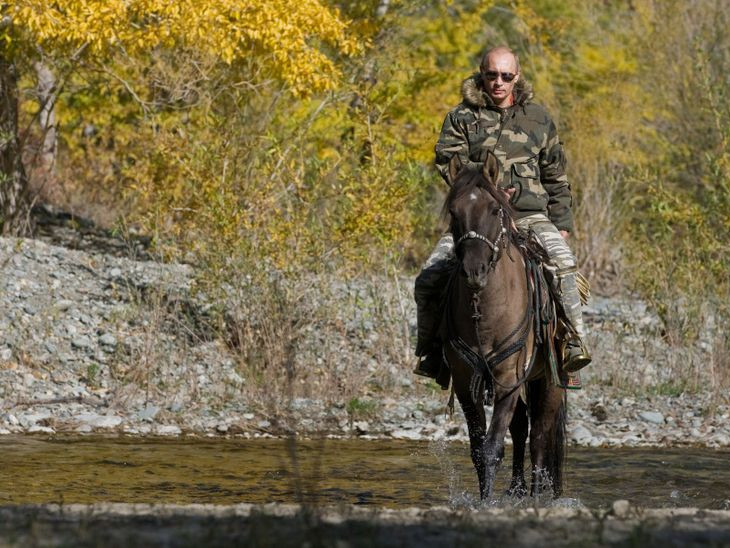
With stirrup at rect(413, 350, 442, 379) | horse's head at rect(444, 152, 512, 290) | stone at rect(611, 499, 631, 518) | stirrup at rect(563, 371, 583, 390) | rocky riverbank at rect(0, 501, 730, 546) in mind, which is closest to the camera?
rocky riverbank at rect(0, 501, 730, 546)

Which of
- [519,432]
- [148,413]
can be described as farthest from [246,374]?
[519,432]

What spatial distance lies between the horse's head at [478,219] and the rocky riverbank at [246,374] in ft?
15.4

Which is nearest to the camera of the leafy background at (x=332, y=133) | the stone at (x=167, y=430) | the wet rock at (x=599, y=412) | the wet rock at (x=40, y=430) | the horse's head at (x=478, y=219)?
the horse's head at (x=478, y=219)

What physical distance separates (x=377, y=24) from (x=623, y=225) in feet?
17.0

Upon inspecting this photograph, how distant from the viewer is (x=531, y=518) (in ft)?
19.5

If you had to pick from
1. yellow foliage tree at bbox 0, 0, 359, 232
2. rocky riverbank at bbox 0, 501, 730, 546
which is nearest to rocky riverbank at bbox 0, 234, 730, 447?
yellow foliage tree at bbox 0, 0, 359, 232

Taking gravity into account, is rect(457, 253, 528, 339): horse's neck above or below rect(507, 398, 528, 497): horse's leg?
above

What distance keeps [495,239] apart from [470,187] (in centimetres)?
34

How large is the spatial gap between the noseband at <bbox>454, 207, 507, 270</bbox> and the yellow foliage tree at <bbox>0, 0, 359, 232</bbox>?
31.7 feet

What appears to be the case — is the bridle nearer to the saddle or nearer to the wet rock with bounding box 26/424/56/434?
the saddle

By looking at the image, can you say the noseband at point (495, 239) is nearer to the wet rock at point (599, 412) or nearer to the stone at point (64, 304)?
the wet rock at point (599, 412)

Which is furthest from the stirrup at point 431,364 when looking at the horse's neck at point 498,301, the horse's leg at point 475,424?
the horse's neck at point 498,301

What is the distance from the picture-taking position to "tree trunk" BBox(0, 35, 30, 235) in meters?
20.4

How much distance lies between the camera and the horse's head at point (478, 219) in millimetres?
7723
